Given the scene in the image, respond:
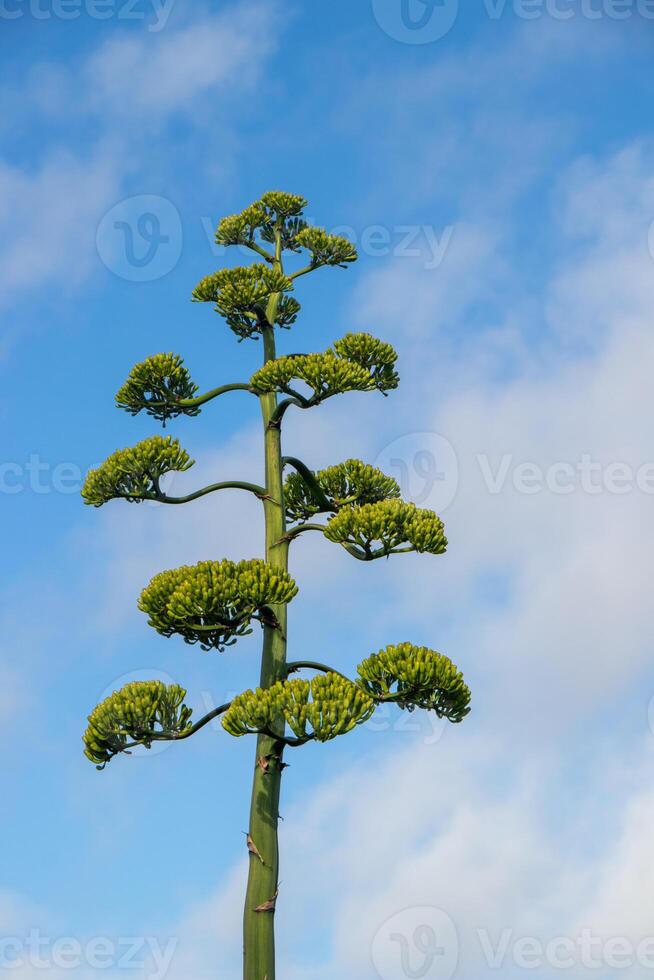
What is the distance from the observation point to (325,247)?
13.8 meters

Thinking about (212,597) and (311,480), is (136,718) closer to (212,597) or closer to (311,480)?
(212,597)

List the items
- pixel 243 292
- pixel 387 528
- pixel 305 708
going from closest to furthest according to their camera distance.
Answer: pixel 305 708, pixel 387 528, pixel 243 292

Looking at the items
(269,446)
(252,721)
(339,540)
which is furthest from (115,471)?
(252,721)

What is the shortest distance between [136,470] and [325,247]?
14.4 feet

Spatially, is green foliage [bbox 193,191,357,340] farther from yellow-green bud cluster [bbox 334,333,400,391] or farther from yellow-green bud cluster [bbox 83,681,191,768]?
yellow-green bud cluster [bbox 83,681,191,768]

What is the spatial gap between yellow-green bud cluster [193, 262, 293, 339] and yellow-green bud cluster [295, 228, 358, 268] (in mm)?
726

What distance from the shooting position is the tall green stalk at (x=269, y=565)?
32.7ft

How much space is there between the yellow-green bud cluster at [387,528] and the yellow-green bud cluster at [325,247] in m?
4.15

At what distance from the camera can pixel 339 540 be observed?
11.4m

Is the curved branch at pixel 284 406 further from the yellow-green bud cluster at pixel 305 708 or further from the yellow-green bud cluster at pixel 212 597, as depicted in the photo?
the yellow-green bud cluster at pixel 305 708

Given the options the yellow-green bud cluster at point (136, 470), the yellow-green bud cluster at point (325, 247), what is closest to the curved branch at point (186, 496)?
the yellow-green bud cluster at point (136, 470)

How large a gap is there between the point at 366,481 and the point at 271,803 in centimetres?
423

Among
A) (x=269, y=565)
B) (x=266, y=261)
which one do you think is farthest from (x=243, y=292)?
(x=269, y=565)

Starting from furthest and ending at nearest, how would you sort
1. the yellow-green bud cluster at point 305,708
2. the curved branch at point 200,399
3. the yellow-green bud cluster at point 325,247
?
1. the yellow-green bud cluster at point 325,247
2. the curved branch at point 200,399
3. the yellow-green bud cluster at point 305,708
